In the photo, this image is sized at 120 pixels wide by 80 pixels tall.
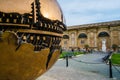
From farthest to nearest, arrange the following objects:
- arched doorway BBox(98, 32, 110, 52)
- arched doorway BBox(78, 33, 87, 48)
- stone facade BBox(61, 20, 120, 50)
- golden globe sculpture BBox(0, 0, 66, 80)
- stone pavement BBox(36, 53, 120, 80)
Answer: arched doorway BBox(78, 33, 87, 48) → arched doorway BBox(98, 32, 110, 52) → stone facade BBox(61, 20, 120, 50) → stone pavement BBox(36, 53, 120, 80) → golden globe sculpture BBox(0, 0, 66, 80)

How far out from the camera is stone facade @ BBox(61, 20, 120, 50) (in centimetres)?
4909

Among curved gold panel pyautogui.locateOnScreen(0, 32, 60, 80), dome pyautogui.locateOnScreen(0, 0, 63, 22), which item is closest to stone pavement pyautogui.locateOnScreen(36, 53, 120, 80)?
curved gold panel pyautogui.locateOnScreen(0, 32, 60, 80)

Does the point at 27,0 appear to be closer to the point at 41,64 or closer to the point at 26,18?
the point at 26,18

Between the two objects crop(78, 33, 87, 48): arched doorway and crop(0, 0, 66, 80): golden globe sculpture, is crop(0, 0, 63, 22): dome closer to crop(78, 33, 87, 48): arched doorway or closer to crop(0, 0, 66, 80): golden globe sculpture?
crop(0, 0, 66, 80): golden globe sculpture

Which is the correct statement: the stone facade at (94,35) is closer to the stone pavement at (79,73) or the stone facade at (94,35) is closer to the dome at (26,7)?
the stone pavement at (79,73)

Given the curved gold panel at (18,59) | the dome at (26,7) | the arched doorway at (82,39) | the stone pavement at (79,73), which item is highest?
the arched doorway at (82,39)

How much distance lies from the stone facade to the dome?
4548 cm

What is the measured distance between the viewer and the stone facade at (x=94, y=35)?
161 feet

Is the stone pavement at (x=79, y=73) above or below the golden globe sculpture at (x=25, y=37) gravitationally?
below

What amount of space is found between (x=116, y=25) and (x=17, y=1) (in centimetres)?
4734

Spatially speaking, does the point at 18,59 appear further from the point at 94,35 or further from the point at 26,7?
the point at 94,35

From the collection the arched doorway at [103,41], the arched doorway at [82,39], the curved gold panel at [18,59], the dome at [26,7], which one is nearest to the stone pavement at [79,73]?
the curved gold panel at [18,59]

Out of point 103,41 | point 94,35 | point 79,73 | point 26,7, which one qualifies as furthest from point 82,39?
point 26,7

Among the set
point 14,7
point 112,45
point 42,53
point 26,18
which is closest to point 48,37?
point 42,53
